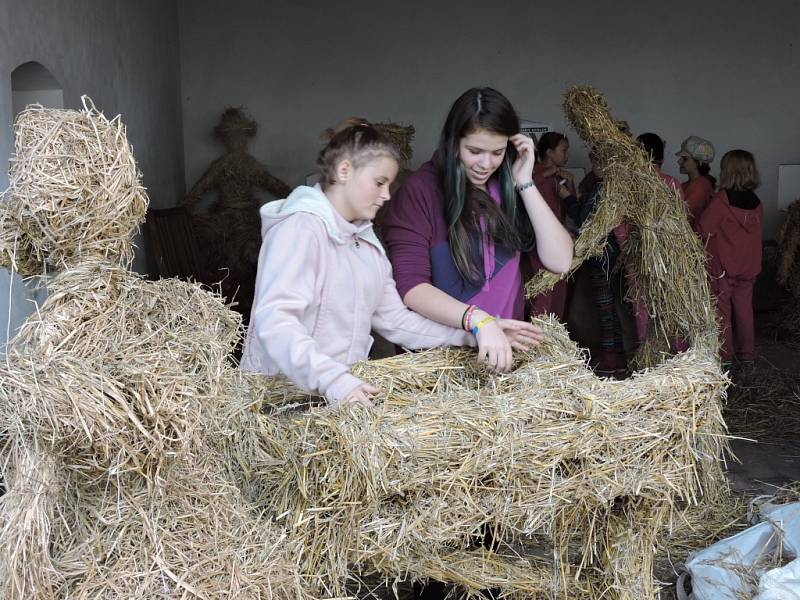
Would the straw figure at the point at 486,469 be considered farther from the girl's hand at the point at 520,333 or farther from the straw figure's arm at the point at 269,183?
the straw figure's arm at the point at 269,183

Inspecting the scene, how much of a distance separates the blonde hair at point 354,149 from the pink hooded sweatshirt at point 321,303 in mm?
67

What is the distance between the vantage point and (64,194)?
164 centimetres

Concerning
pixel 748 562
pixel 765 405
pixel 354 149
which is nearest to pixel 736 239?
pixel 765 405

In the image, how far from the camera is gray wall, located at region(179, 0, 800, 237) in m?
8.00

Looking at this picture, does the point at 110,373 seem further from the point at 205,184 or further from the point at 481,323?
the point at 205,184

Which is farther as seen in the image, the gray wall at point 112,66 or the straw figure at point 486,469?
the gray wall at point 112,66

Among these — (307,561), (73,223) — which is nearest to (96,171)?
(73,223)

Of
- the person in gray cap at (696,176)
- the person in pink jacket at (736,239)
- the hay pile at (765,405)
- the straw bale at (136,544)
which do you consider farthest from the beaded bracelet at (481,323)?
the person in gray cap at (696,176)

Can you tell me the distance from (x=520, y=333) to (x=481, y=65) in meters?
6.25

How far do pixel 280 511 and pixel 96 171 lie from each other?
786 millimetres

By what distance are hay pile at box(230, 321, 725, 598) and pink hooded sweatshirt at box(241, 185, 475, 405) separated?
4.6 inches

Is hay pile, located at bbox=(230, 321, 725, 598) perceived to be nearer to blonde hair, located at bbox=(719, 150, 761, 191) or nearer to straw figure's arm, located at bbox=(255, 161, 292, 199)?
blonde hair, located at bbox=(719, 150, 761, 191)

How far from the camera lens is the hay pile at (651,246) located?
10.9 feet

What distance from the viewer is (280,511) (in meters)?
1.85
